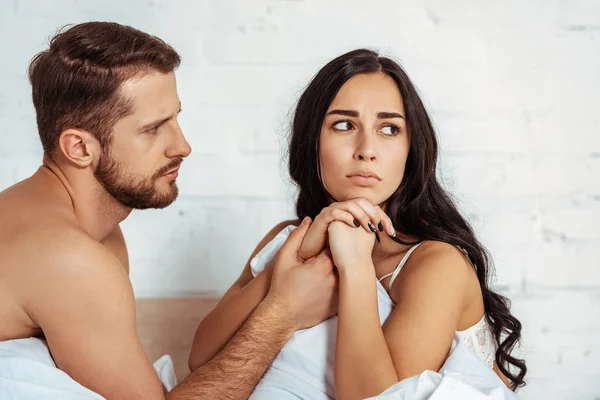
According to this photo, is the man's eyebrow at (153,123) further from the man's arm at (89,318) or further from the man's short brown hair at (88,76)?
the man's arm at (89,318)

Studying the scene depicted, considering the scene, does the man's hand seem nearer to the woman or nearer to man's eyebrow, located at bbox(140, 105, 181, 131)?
the woman

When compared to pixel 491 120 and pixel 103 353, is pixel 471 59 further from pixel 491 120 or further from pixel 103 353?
pixel 103 353

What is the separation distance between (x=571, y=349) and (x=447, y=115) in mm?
785

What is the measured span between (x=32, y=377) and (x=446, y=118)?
1363 millimetres

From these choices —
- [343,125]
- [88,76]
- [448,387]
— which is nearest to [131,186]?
[88,76]

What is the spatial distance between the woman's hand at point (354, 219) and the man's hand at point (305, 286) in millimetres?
51

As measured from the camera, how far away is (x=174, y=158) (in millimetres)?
1671

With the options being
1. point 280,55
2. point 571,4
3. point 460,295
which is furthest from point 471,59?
point 460,295

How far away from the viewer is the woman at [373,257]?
147 cm

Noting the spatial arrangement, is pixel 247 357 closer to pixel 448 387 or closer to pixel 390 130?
pixel 448 387

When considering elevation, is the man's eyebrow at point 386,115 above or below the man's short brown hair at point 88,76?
below

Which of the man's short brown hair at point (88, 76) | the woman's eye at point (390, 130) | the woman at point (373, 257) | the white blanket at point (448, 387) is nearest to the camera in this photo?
the white blanket at point (448, 387)

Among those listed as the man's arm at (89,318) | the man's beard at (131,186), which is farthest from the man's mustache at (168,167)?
the man's arm at (89,318)

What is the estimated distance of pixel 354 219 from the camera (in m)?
1.56
